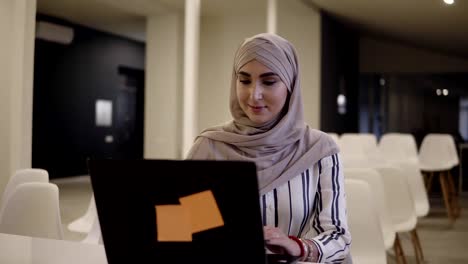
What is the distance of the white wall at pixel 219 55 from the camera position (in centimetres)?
796

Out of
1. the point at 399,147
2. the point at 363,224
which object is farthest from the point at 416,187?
the point at 399,147

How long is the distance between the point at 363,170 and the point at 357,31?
857 cm

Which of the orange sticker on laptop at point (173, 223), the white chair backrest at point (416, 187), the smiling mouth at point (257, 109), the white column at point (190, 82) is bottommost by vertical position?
the white chair backrest at point (416, 187)

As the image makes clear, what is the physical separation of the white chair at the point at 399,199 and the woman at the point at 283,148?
7.86 feet

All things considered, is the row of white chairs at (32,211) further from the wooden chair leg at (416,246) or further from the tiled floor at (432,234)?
the wooden chair leg at (416,246)

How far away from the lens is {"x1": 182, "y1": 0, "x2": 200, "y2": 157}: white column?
6.20 metres

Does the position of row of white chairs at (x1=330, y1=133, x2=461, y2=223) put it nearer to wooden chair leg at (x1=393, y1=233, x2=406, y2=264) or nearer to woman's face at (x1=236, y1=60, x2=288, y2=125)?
wooden chair leg at (x1=393, y1=233, x2=406, y2=264)

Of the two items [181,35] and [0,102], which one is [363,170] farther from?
→ [181,35]

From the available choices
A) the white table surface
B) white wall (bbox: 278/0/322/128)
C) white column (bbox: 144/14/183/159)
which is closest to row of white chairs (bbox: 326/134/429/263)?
the white table surface

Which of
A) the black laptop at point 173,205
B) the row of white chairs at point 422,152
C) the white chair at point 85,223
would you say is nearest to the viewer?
the black laptop at point 173,205

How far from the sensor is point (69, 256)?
1396mm

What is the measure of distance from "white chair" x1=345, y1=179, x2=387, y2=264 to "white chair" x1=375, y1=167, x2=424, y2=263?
1.21 metres

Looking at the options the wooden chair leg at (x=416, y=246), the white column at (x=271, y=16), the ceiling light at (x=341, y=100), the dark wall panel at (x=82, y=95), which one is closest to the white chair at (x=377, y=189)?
the wooden chair leg at (x=416, y=246)

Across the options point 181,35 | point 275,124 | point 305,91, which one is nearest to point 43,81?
point 181,35
